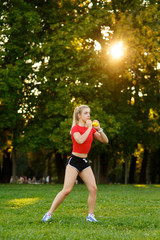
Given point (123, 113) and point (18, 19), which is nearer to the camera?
point (18, 19)

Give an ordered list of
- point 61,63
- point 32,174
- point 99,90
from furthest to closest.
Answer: point 32,174 < point 99,90 < point 61,63

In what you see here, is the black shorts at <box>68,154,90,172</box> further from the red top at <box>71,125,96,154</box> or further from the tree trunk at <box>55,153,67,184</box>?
the tree trunk at <box>55,153,67,184</box>

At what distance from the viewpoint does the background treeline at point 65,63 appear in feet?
81.0

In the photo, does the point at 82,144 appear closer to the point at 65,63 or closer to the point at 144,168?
the point at 65,63

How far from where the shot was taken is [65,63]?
A: 25.7 meters

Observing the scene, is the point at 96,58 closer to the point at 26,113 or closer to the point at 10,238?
the point at 26,113

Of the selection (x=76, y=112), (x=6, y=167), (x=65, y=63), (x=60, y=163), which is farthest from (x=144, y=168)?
(x=76, y=112)

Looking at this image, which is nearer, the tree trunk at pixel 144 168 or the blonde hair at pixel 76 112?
the blonde hair at pixel 76 112

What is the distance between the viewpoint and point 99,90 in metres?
27.5

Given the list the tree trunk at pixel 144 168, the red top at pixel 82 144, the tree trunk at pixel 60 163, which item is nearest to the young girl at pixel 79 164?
the red top at pixel 82 144

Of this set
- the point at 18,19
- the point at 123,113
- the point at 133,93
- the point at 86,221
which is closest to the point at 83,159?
the point at 86,221

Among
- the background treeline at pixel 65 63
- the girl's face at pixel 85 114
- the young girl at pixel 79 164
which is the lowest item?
the young girl at pixel 79 164

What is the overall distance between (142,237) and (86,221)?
1.87 metres

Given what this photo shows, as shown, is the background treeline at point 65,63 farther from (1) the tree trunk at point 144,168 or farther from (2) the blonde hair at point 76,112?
(2) the blonde hair at point 76,112
